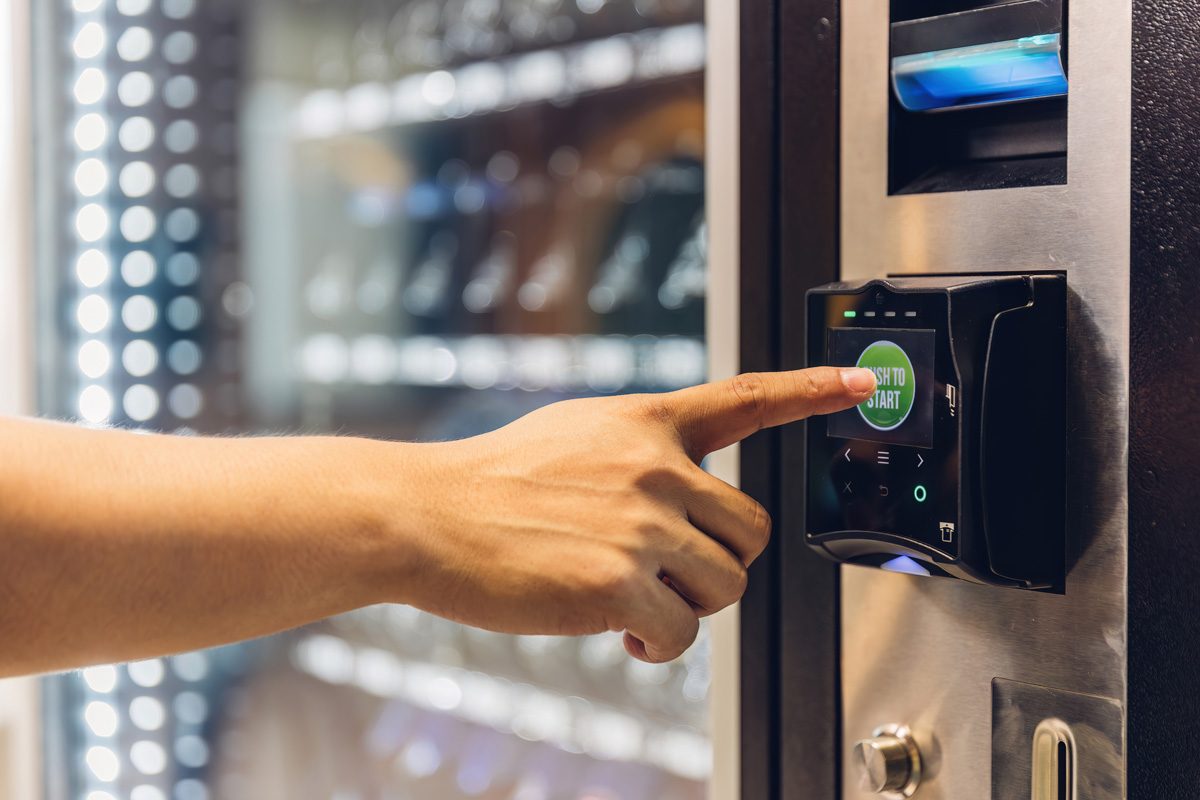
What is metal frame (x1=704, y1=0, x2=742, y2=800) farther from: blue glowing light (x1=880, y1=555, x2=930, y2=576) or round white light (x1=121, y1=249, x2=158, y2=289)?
round white light (x1=121, y1=249, x2=158, y2=289)

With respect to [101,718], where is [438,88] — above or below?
above

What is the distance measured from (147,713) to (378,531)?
1.35 meters

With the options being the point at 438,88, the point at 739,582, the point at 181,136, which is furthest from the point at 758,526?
the point at 181,136

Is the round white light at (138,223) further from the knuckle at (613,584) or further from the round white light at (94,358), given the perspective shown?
the knuckle at (613,584)

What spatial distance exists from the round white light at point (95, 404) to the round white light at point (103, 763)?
511 millimetres

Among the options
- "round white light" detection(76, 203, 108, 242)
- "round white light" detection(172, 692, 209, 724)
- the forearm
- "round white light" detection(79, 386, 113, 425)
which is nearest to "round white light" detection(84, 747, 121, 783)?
"round white light" detection(172, 692, 209, 724)

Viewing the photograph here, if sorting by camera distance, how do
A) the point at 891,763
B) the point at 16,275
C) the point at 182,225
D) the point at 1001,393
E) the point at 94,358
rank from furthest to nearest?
the point at 182,225 < the point at 94,358 < the point at 16,275 < the point at 891,763 < the point at 1001,393

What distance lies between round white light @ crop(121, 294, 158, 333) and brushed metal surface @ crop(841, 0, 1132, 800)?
138cm

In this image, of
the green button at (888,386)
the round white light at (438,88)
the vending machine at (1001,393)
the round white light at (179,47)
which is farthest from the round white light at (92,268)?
the green button at (888,386)

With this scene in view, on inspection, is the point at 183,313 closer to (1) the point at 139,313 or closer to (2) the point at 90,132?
(1) the point at 139,313

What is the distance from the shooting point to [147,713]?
6.09 feet

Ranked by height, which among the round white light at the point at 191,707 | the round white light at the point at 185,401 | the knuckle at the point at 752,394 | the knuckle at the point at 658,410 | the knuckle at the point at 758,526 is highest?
the knuckle at the point at 752,394

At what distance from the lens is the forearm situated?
680 mm

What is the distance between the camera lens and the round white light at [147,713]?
1.84m
